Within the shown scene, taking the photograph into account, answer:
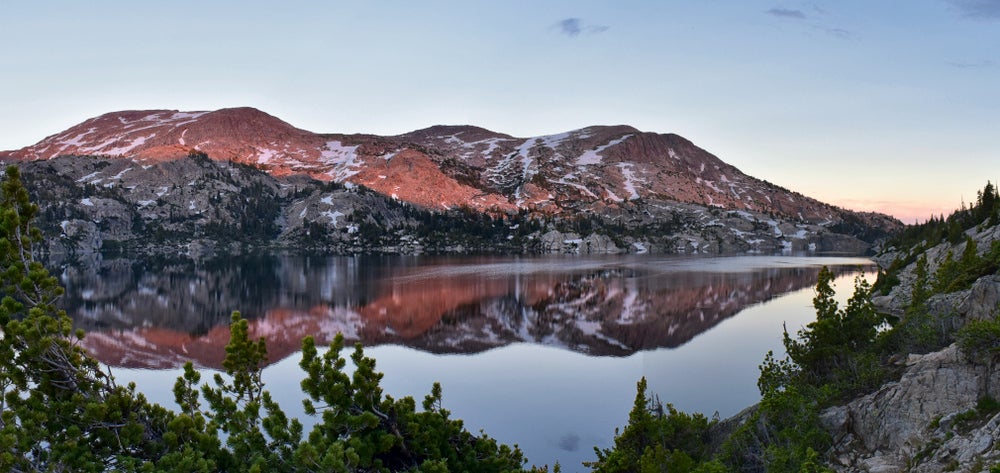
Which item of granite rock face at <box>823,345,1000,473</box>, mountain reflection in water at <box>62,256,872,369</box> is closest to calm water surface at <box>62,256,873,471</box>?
mountain reflection in water at <box>62,256,872,369</box>

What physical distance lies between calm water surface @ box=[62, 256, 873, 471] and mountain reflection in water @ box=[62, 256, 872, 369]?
0.27 meters

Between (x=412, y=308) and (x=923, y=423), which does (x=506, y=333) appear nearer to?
(x=412, y=308)

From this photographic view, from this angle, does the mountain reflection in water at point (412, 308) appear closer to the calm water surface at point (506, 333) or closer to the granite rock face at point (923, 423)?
the calm water surface at point (506, 333)

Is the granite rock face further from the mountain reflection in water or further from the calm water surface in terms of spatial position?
the mountain reflection in water

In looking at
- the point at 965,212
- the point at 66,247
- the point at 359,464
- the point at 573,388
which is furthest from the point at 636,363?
the point at 66,247

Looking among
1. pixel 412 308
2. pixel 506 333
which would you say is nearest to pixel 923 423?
pixel 506 333

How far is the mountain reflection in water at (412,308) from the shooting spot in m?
48.8

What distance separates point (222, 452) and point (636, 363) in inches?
1248

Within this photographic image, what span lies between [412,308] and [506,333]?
54.6 feet

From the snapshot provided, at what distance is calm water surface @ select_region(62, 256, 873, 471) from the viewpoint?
30.7 m

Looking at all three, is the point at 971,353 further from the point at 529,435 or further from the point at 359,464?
the point at 529,435

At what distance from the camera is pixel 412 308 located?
217 feet

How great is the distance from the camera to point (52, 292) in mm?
12578

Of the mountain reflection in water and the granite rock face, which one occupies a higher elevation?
the granite rock face
